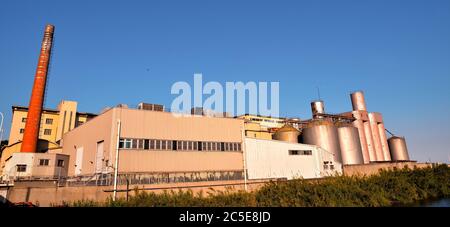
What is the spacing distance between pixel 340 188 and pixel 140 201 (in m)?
16.7

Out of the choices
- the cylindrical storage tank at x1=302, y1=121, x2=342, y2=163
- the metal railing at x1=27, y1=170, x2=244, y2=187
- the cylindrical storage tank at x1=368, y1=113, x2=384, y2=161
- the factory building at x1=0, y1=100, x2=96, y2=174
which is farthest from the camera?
the cylindrical storage tank at x1=368, y1=113, x2=384, y2=161

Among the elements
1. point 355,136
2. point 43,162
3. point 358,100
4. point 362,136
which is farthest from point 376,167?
point 43,162

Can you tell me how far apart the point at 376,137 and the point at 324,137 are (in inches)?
841

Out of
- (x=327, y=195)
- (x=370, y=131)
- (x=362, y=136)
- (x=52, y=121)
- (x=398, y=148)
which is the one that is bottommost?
(x=327, y=195)

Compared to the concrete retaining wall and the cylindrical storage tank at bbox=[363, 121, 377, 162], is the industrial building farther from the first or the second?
the cylindrical storage tank at bbox=[363, 121, 377, 162]

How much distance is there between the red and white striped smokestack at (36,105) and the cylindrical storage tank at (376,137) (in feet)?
209

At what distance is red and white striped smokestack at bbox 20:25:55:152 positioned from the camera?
39.9m

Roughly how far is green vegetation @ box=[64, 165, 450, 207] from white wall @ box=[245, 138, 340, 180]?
7.21m

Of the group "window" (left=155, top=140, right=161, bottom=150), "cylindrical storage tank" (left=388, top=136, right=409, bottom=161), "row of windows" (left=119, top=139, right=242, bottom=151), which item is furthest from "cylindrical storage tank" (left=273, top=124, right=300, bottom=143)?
"cylindrical storage tank" (left=388, top=136, right=409, bottom=161)

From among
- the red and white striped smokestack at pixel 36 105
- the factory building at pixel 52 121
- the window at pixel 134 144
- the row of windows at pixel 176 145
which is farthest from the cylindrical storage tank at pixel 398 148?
the red and white striped smokestack at pixel 36 105

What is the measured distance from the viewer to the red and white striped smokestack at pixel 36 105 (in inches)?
1570

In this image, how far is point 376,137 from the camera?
6366 centimetres

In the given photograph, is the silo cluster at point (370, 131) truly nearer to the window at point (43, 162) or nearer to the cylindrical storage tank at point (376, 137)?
the cylindrical storage tank at point (376, 137)

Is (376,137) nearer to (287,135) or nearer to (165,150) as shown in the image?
(287,135)
